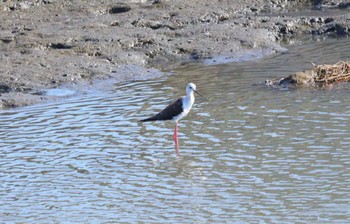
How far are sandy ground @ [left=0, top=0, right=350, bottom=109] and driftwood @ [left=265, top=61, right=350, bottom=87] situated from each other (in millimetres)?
2521

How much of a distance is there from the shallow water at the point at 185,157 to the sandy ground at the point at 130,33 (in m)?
1.03

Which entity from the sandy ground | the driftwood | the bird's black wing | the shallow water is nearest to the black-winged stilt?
the bird's black wing

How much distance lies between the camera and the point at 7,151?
10.8 metres

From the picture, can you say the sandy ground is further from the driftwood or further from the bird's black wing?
the bird's black wing

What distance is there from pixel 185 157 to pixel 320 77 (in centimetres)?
387

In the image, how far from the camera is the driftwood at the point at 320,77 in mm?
13227

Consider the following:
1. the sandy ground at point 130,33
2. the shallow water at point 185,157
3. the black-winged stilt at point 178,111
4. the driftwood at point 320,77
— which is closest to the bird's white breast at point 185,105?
the black-winged stilt at point 178,111

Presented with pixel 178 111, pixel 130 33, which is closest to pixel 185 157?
pixel 178 111

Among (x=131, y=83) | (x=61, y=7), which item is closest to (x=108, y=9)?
(x=61, y=7)

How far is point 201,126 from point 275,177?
2.44 metres

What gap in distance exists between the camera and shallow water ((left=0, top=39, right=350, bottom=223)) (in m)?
8.46

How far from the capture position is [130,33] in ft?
54.3

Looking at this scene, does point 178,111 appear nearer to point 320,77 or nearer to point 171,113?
point 171,113

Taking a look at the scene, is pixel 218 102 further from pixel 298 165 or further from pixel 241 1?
pixel 241 1
